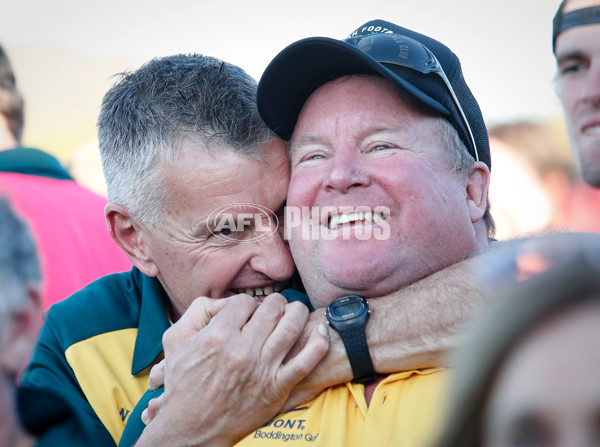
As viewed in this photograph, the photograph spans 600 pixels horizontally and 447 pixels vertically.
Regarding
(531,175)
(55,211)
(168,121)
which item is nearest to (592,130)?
(168,121)

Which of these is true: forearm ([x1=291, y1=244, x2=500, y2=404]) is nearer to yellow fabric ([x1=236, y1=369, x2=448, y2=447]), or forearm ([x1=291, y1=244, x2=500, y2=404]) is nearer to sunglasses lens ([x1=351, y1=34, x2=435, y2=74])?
yellow fabric ([x1=236, y1=369, x2=448, y2=447])

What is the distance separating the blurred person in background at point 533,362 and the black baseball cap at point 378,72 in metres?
1.44

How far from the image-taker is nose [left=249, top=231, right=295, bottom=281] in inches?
95.8

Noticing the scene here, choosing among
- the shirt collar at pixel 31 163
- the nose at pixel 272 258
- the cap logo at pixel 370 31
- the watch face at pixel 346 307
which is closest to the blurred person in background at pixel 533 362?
the watch face at pixel 346 307

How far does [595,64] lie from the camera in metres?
1.94

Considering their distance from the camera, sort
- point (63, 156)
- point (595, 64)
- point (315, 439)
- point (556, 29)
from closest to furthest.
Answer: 1. point (315, 439)
2. point (595, 64)
3. point (556, 29)
4. point (63, 156)

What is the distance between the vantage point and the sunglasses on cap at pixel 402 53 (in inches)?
87.5

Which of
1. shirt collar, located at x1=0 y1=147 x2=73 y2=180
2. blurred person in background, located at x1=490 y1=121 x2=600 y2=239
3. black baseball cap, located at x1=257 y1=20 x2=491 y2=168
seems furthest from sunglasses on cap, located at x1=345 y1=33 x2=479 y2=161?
blurred person in background, located at x1=490 y1=121 x2=600 y2=239

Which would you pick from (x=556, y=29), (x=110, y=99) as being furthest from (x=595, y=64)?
(x=110, y=99)

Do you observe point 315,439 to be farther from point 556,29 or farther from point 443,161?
point 556,29

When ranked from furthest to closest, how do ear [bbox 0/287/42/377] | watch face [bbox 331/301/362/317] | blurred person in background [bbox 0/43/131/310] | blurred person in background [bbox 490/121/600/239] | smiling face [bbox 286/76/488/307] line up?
blurred person in background [bbox 490/121/600/239]
blurred person in background [bbox 0/43/131/310]
smiling face [bbox 286/76/488/307]
watch face [bbox 331/301/362/317]
ear [bbox 0/287/42/377]

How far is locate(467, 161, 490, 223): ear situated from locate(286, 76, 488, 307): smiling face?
0.04 ft

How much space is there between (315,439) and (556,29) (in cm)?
136

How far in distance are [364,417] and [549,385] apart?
1.14 metres
